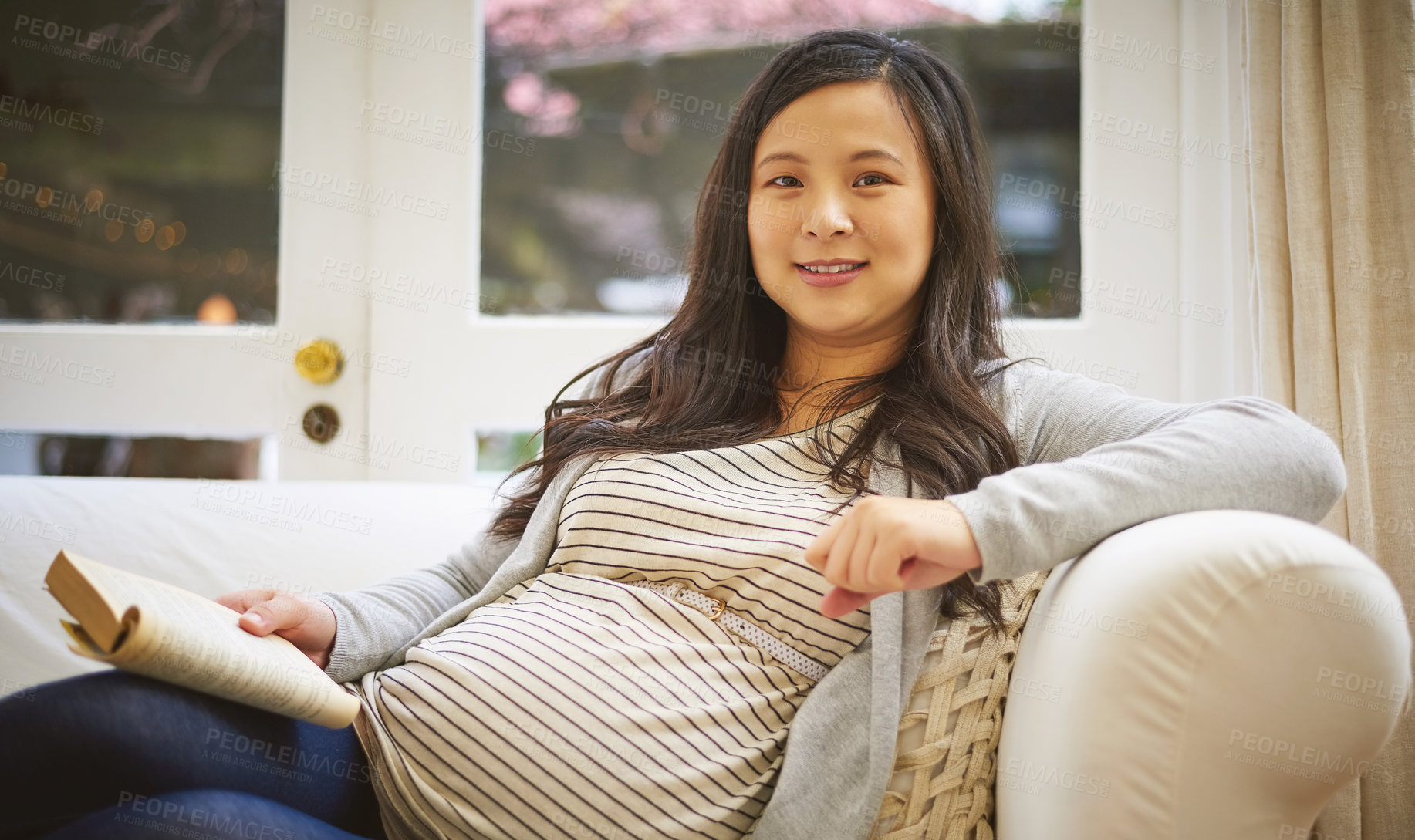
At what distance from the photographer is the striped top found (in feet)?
2.59

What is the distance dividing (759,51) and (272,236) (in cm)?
94

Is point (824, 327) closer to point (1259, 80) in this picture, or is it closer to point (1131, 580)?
point (1131, 580)

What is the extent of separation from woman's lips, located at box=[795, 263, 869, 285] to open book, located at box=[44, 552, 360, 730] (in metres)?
0.62

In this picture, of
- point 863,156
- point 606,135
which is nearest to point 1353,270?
point 863,156

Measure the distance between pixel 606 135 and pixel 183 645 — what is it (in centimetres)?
130

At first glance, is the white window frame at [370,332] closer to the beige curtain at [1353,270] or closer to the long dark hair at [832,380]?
the long dark hair at [832,380]

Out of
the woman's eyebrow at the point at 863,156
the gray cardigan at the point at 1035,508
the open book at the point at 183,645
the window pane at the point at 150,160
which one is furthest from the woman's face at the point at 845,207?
the window pane at the point at 150,160

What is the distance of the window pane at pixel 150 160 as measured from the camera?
68.8 inches

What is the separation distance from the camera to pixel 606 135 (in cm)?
176

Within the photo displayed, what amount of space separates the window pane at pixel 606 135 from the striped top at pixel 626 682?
0.83 metres

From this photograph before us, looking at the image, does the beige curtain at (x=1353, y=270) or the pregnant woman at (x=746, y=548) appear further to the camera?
the beige curtain at (x=1353, y=270)

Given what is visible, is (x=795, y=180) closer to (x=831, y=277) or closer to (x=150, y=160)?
(x=831, y=277)

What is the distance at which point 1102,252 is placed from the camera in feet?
5.38

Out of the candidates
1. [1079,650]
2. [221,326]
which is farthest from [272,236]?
[1079,650]
